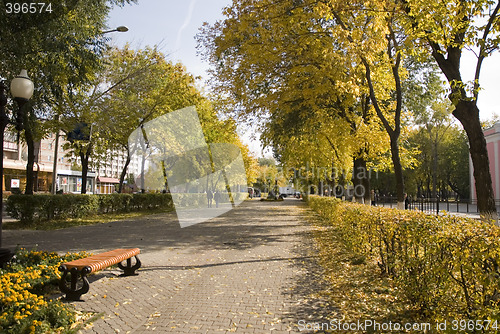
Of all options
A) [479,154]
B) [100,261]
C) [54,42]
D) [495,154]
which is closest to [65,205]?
[54,42]

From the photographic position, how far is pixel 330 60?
33.7 feet

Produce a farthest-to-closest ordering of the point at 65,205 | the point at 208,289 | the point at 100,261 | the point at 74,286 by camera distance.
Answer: the point at 65,205
the point at 208,289
the point at 100,261
the point at 74,286

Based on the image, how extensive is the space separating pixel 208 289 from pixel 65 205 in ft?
44.1

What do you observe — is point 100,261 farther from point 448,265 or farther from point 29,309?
point 448,265

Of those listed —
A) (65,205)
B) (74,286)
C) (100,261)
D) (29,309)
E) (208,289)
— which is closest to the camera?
(29,309)

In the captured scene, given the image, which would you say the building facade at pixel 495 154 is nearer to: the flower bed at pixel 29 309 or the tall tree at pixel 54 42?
the tall tree at pixel 54 42

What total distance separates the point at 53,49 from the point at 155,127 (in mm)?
17013

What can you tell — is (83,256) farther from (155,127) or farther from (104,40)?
(155,127)

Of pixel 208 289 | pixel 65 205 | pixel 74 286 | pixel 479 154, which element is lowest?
pixel 208 289

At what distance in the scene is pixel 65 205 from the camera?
16234 mm

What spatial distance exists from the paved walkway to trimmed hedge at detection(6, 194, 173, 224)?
452cm

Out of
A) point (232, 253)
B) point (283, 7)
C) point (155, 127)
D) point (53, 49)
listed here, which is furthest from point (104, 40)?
point (155, 127)

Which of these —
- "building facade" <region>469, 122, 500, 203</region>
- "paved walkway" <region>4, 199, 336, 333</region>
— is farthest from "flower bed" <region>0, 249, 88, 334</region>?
"building facade" <region>469, 122, 500, 203</region>

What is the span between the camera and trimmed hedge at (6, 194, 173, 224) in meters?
14.2
